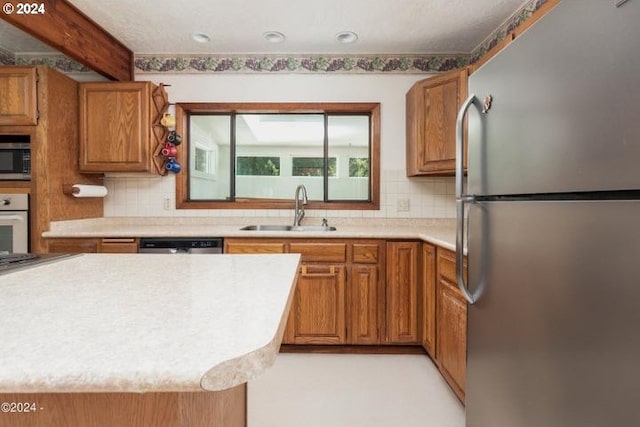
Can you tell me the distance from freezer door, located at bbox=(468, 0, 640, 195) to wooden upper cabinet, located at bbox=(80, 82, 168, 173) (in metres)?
2.53

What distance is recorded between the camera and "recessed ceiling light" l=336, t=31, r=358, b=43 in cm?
253

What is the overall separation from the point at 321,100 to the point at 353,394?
229 cm

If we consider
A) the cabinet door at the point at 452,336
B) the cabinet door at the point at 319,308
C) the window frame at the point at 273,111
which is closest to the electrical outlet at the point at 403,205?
the window frame at the point at 273,111

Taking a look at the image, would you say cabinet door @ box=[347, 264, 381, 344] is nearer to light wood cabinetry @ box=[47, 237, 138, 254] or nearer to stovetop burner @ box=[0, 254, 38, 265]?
light wood cabinetry @ box=[47, 237, 138, 254]

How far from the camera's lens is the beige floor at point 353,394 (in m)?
1.68

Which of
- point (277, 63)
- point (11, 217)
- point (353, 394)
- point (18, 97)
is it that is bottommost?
point (353, 394)

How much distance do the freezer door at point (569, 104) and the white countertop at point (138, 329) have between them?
0.71m

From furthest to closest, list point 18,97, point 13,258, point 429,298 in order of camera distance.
Answer: point 18,97 < point 429,298 < point 13,258

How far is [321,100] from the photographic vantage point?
2910 mm

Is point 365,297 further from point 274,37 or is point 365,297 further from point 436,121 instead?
point 274,37

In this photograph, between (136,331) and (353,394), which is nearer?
(136,331)

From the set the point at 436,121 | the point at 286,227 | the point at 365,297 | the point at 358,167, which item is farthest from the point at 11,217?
the point at 436,121

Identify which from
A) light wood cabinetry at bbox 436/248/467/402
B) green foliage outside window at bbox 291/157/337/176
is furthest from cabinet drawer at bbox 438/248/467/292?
green foliage outside window at bbox 291/157/337/176

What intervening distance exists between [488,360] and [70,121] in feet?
10.3
